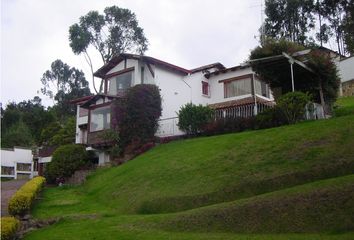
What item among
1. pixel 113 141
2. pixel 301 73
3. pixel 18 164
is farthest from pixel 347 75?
pixel 18 164

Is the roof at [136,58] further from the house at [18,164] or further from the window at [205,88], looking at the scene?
the house at [18,164]

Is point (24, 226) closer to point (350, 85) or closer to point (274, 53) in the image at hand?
point (274, 53)

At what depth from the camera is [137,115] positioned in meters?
31.6

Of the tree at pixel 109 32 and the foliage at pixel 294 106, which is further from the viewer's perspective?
the tree at pixel 109 32

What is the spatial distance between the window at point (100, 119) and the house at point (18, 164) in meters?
14.3

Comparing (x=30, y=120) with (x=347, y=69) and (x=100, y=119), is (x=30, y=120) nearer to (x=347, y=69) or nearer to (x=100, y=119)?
(x=100, y=119)

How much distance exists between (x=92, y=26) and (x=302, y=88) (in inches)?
1257

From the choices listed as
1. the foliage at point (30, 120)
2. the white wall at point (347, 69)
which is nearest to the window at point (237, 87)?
the white wall at point (347, 69)

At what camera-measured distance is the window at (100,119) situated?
110 feet

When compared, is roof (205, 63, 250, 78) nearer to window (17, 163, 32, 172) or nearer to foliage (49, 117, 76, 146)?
foliage (49, 117, 76, 146)

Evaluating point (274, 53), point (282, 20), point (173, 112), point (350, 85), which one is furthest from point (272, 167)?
point (282, 20)

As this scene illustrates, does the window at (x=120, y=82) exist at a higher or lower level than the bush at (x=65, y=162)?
higher

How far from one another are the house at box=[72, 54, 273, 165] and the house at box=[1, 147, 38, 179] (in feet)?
45.5

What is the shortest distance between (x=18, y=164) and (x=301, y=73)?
31.5m
